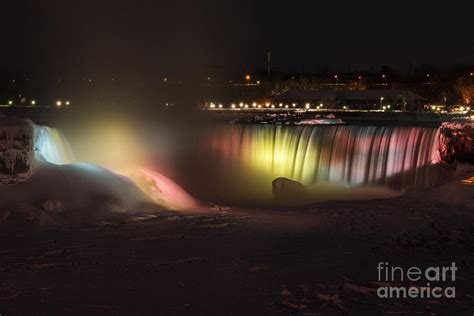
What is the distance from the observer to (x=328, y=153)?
84.3 feet

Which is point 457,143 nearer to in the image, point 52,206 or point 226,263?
point 52,206

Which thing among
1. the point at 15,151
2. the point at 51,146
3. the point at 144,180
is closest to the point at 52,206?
the point at 15,151

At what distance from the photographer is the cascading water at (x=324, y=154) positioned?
75.7 feet

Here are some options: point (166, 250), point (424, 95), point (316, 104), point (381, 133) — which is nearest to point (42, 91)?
point (316, 104)

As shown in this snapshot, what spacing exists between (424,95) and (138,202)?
58574mm

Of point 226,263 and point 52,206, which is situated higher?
point 52,206

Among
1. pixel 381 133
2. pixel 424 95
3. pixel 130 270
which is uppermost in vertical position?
pixel 424 95

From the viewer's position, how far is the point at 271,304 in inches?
265

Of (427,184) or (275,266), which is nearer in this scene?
(275,266)

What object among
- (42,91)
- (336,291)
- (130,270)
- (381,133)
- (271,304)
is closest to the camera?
(271,304)

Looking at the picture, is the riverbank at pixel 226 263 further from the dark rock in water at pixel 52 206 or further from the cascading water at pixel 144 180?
the cascading water at pixel 144 180

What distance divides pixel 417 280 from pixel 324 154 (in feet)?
59.9

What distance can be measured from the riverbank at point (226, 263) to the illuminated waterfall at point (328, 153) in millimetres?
9228

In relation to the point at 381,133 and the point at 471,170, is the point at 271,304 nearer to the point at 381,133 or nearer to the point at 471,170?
the point at 471,170
